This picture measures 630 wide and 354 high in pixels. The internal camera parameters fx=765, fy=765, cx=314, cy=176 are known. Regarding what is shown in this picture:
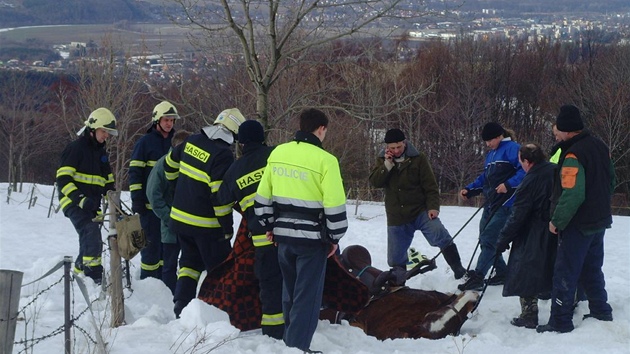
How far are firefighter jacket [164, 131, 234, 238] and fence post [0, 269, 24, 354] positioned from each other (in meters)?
2.32

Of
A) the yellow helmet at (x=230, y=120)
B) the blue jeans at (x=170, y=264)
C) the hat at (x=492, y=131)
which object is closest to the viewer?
the yellow helmet at (x=230, y=120)

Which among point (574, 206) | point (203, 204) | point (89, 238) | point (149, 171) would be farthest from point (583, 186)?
point (89, 238)

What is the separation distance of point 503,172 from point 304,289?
332 centimetres

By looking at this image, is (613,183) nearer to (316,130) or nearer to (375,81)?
(316,130)

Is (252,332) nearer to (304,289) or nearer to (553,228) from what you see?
(304,289)

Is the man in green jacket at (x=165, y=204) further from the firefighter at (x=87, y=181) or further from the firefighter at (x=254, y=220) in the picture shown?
the firefighter at (x=254, y=220)

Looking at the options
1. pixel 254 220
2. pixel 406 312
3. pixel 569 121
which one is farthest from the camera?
pixel 406 312

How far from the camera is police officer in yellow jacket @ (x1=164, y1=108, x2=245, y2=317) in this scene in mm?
6680

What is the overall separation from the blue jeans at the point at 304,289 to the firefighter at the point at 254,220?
306 millimetres

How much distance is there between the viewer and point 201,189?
677 centimetres

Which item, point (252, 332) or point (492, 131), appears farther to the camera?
point (492, 131)

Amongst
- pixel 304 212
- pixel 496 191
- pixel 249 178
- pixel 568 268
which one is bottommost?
pixel 568 268

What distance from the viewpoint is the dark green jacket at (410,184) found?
830cm

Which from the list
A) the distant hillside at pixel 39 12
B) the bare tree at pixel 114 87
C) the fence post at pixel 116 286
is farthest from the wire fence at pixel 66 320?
the distant hillside at pixel 39 12
